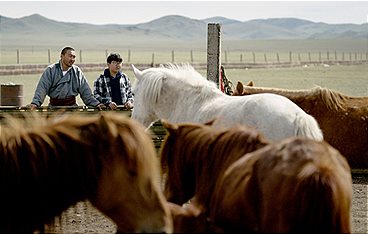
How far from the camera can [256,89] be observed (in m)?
9.82

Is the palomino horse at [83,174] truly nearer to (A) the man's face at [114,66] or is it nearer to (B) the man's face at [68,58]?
(B) the man's face at [68,58]

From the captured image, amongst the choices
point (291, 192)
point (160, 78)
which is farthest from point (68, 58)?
point (291, 192)

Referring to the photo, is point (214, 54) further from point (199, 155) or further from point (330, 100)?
point (199, 155)

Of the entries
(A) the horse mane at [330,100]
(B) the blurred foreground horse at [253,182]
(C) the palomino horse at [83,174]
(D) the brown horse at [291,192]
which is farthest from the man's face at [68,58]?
(D) the brown horse at [291,192]

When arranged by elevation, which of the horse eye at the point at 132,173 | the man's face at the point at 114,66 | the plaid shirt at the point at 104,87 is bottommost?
the horse eye at the point at 132,173

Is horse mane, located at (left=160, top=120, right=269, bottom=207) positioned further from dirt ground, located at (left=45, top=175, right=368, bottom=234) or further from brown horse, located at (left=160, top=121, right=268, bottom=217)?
dirt ground, located at (left=45, top=175, right=368, bottom=234)

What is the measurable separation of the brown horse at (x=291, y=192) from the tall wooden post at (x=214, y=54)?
6845mm

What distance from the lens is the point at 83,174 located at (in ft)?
11.7

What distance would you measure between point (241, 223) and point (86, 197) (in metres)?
0.87

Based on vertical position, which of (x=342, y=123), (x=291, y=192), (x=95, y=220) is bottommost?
(x=95, y=220)

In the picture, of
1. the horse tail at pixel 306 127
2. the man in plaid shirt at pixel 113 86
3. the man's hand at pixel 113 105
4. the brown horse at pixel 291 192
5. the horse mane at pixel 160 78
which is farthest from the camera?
the man in plaid shirt at pixel 113 86

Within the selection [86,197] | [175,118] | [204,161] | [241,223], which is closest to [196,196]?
[204,161]

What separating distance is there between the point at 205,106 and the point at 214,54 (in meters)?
3.91

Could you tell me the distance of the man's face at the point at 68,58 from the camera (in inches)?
339
